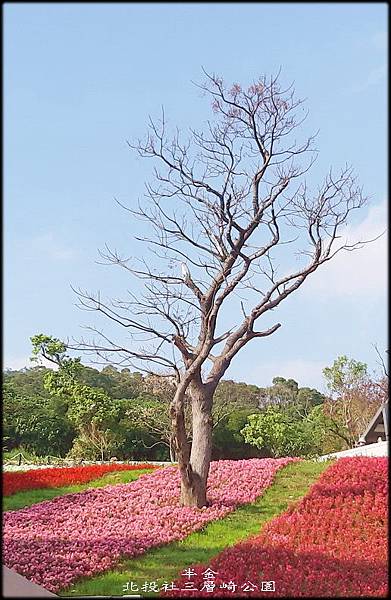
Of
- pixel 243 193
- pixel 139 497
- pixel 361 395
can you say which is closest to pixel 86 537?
pixel 139 497

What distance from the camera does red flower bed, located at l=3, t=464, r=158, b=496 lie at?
29.3 ft

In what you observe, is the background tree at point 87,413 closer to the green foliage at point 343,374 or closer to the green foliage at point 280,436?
the green foliage at point 280,436

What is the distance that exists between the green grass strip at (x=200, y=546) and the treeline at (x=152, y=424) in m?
6.02

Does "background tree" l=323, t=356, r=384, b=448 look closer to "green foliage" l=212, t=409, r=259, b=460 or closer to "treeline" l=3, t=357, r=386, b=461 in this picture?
"treeline" l=3, t=357, r=386, b=461

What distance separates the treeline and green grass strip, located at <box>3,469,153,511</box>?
4.28 m

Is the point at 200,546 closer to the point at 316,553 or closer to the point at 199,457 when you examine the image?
the point at 316,553

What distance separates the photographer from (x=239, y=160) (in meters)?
7.79

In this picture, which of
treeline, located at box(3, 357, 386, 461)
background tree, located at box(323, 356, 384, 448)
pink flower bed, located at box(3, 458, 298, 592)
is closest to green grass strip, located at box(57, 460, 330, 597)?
pink flower bed, located at box(3, 458, 298, 592)

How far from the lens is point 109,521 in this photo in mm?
6438

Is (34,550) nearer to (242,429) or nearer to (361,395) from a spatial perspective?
(242,429)

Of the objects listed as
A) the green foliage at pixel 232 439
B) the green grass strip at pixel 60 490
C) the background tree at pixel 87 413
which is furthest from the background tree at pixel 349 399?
the green grass strip at pixel 60 490

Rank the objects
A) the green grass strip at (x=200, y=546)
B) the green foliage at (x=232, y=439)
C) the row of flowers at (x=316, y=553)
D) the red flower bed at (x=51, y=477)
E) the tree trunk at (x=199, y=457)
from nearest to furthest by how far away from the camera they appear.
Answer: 1. the row of flowers at (x=316, y=553)
2. the green grass strip at (x=200, y=546)
3. the tree trunk at (x=199, y=457)
4. the red flower bed at (x=51, y=477)
5. the green foliage at (x=232, y=439)

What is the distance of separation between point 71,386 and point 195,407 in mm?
7681

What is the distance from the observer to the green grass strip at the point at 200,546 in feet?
15.4
